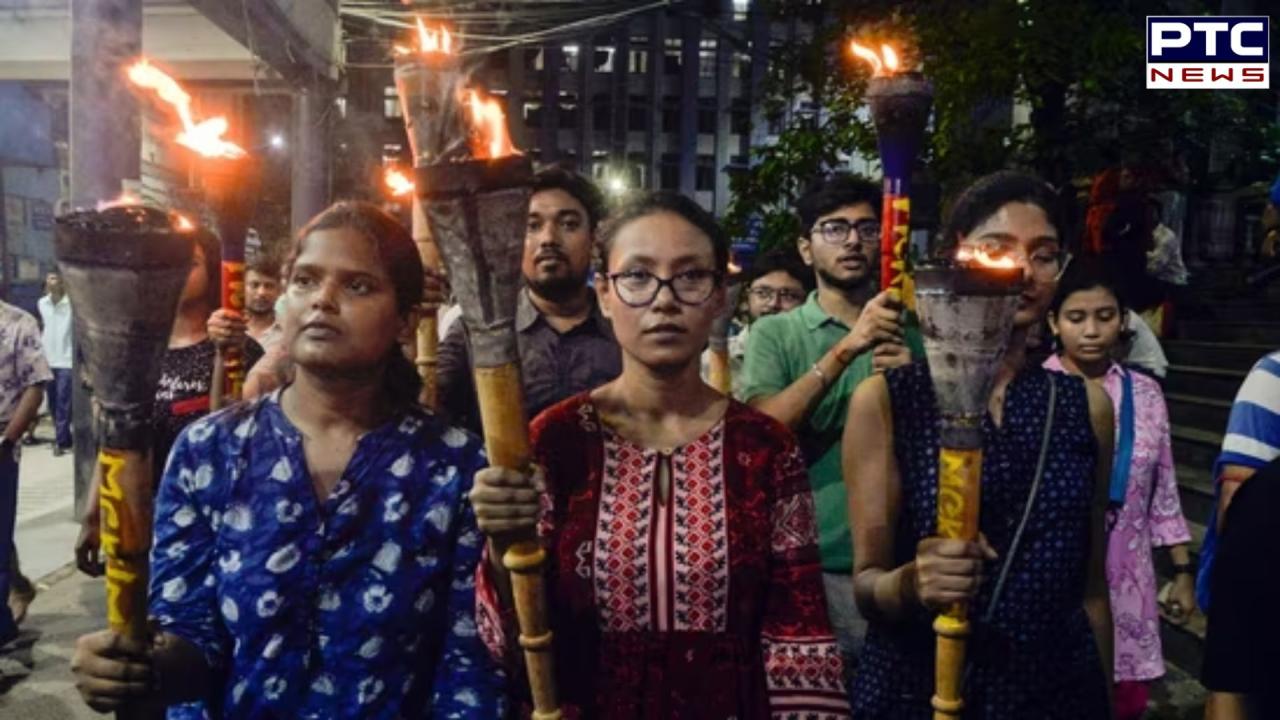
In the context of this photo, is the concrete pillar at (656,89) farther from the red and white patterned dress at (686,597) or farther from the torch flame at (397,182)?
the red and white patterned dress at (686,597)

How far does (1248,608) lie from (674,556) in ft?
3.42

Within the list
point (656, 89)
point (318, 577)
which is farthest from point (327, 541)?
point (656, 89)

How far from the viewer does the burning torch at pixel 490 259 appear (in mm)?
1821

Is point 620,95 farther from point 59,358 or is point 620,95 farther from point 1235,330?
point 1235,330

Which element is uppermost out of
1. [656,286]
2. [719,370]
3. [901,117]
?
[901,117]

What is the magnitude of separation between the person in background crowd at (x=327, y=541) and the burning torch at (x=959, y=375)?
0.96m

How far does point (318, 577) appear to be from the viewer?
2.11 meters

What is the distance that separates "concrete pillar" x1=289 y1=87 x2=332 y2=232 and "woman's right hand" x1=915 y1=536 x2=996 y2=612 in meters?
13.0

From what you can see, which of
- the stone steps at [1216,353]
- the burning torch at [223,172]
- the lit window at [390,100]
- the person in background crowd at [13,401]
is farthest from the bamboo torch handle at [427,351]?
the lit window at [390,100]

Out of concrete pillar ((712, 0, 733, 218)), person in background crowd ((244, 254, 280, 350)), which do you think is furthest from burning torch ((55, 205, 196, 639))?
concrete pillar ((712, 0, 733, 218))

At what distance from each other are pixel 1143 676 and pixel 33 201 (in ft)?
62.9

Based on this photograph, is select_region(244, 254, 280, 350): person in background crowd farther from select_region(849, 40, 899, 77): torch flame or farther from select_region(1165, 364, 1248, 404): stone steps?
select_region(1165, 364, 1248, 404): stone steps

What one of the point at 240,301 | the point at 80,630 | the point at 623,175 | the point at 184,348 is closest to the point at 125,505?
the point at 240,301

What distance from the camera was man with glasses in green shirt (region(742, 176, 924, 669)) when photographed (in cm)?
325
